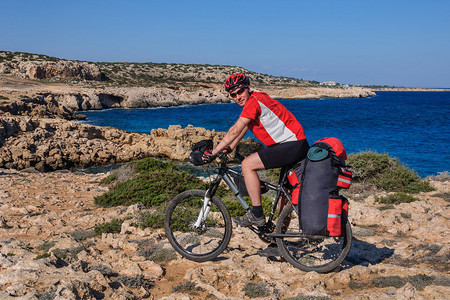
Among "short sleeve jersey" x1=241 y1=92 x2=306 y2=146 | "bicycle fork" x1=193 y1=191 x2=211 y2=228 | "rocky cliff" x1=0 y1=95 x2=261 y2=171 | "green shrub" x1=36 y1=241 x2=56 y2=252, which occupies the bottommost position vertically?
"rocky cliff" x1=0 y1=95 x2=261 y2=171

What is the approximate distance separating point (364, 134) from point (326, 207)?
36.4m

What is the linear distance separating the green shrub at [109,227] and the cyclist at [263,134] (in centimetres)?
312

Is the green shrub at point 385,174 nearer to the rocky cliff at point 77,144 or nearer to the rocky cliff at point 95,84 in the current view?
the rocky cliff at point 77,144

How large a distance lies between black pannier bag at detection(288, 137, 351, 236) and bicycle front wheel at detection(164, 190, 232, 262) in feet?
3.64

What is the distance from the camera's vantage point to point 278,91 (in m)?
110

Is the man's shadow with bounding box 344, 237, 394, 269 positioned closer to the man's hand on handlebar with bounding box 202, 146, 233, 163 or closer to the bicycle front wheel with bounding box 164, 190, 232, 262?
the bicycle front wheel with bounding box 164, 190, 232, 262

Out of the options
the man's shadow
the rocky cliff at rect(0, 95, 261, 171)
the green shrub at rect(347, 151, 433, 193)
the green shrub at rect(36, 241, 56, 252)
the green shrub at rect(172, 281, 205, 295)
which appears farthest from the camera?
the rocky cliff at rect(0, 95, 261, 171)

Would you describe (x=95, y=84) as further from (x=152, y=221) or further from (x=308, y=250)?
(x=308, y=250)

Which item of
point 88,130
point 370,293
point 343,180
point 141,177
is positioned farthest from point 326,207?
point 88,130

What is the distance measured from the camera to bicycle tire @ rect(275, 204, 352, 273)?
468cm

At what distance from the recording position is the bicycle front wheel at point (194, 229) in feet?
16.9

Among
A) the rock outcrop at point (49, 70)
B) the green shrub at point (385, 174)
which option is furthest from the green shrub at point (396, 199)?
the rock outcrop at point (49, 70)

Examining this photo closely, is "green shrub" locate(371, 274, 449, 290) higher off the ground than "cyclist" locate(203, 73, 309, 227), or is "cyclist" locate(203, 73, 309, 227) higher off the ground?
"cyclist" locate(203, 73, 309, 227)

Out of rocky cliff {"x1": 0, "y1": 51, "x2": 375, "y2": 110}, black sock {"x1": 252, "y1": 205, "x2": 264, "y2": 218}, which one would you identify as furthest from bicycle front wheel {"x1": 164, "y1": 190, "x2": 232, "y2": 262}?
rocky cliff {"x1": 0, "y1": 51, "x2": 375, "y2": 110}
